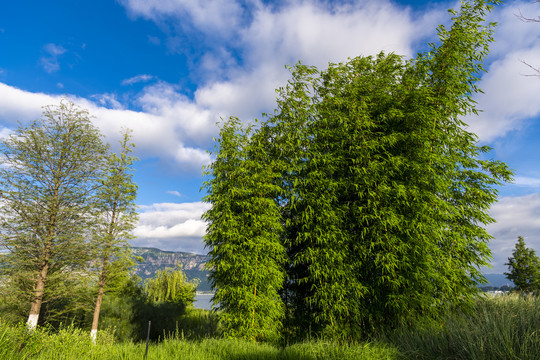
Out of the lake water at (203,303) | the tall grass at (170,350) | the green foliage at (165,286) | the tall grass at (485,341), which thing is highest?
the tall grass at (485,341)

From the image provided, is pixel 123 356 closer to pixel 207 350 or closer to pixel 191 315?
pixel 207 350

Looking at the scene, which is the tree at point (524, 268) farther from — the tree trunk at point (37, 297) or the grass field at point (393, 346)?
the tree trunk at point (37, 297)

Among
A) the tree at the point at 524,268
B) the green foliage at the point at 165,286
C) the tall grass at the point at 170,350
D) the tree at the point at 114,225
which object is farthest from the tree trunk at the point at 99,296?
the tree at the point at 524,268

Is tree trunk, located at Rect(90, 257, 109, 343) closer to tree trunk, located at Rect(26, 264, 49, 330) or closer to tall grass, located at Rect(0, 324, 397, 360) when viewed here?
Result: tree trunk, located at Rect(26, 264, 49, 330)

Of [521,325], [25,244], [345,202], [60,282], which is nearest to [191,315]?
[60,282]

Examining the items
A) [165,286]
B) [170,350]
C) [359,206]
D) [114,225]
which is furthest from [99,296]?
[359,206]

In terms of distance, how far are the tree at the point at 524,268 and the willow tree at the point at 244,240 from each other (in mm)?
22539

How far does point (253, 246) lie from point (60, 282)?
7119 millimetres

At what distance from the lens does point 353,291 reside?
566cm

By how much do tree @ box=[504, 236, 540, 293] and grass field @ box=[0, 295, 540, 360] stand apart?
21.6 metres

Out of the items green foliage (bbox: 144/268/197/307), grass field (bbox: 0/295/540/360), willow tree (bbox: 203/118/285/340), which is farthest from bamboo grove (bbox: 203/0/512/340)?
green foliage (bbox: 144/268/197/307)

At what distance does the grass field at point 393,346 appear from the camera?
9.59 ft

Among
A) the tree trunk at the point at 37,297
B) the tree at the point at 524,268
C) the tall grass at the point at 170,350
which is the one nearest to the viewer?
the tall grass at the point at 170,350

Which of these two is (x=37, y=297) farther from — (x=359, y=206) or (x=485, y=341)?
(x=485, y=341)
